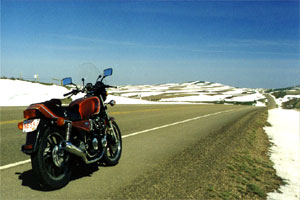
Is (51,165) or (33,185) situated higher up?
(51,165)

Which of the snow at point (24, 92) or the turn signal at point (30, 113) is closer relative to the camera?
the turn signal at point (30, 113)

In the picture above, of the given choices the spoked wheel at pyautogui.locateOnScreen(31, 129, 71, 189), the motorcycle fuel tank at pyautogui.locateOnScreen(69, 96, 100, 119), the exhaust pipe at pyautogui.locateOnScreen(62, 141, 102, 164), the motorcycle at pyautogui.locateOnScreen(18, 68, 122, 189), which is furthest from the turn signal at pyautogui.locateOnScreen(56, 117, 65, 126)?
the motorcycle fuel tank at pyautogui.locateOnScreen(69, 96, 100, 119)

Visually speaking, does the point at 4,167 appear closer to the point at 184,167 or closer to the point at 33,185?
the point at 33,185

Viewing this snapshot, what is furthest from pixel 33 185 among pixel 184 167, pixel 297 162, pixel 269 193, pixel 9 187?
pixel 297 162

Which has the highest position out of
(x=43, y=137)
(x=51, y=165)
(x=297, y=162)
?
(x=43, y=137)

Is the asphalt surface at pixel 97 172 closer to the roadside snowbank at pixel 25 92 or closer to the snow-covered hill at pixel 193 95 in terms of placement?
the roadside snowbank at pixel 25 92

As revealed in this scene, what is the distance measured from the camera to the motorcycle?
12.8 feet

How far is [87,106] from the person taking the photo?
4816 mm

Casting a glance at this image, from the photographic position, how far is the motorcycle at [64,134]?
389cm

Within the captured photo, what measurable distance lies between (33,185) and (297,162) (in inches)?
263

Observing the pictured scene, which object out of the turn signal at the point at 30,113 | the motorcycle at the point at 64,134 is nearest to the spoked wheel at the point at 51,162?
the motorcycle at the point at 64,134

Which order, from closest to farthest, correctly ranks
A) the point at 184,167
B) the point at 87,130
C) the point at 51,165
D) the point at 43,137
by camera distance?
the point at 43,137
the point at 51,165
the point at 87,130
the point at 184,167

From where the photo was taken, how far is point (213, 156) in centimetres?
672

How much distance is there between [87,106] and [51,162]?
1092mm
